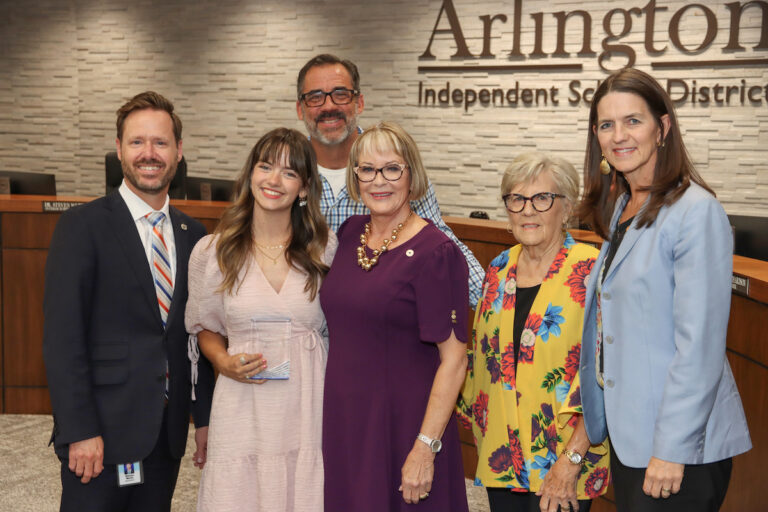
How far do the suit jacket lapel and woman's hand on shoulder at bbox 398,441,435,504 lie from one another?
90 centimetres

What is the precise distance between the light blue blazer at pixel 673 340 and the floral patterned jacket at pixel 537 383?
25cm

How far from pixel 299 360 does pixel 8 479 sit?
2895 millimetres

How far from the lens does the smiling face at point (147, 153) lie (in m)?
2.40

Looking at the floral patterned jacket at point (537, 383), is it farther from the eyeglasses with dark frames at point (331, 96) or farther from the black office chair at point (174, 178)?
the black office chair at point (174, 178)

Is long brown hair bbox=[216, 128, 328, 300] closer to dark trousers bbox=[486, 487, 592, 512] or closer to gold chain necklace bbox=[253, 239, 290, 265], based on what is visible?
gold chain necklace bbox=[253, 239, 290, 265]

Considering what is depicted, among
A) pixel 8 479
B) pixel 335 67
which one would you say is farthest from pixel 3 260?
pixel 335 67

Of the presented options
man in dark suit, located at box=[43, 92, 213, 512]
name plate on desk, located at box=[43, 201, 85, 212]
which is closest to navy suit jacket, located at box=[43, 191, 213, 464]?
man in dark suit, located at box=[43, 92, 213, 512]

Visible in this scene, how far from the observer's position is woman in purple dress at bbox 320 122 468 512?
7.01ft

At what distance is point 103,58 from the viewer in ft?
30.6

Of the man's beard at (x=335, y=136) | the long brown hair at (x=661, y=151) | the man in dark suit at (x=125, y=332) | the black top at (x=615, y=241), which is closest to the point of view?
the long brown hair at (x=661, y=151)

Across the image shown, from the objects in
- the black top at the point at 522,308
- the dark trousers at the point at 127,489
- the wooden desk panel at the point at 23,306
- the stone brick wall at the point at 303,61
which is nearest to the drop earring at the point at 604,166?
the black top at the point at 522,308

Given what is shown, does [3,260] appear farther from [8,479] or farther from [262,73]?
[262,73]

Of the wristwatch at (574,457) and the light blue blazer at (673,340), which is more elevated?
the light blue blazer at (673,340)

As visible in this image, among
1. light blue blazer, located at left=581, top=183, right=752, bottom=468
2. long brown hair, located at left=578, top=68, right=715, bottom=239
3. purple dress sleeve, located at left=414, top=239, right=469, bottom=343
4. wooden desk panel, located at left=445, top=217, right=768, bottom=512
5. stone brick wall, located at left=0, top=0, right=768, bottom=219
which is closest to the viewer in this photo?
light blue blazer, located at left=581, top=183, right=752, bottom=468
